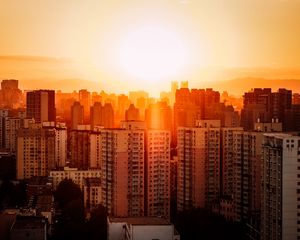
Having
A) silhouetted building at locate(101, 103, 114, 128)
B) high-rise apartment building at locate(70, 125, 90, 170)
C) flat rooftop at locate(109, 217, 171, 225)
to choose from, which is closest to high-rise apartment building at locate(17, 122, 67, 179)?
high-rise apartment building at locate(70, 125, 90, 170)

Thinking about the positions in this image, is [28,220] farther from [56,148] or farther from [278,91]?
[56,148]

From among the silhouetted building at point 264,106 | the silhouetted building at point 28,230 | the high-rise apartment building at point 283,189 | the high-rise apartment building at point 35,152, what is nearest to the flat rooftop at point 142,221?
the silhouetted building at point 28,230

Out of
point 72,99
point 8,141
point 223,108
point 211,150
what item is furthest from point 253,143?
point 8,141

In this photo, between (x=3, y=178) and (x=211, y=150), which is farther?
(x=3, y=178)

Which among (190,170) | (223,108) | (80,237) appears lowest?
(80,237)

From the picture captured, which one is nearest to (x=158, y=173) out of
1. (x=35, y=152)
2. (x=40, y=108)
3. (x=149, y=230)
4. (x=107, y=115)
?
(x=149, y=230)

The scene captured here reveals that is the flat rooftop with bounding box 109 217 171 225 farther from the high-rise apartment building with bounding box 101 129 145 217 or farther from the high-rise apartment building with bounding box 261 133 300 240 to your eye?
the high-rise apartment building with bounding box 101 129 145 217
